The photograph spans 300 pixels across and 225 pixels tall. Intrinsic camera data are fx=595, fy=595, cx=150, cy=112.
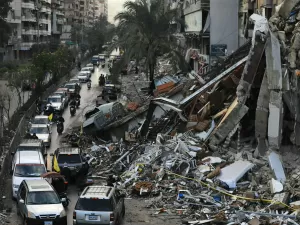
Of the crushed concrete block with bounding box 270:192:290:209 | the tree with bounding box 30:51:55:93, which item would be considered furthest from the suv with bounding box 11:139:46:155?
the tree with bounding box 30:51:55:93

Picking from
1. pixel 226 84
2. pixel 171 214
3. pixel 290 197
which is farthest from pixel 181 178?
pixel 226 84

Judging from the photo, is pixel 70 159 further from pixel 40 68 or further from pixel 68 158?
pixel 40 68

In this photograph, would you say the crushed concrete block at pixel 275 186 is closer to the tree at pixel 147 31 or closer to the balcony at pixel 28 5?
the tree at pixel 147 31

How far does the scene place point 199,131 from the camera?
2542 centimetres

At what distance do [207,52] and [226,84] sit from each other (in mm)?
24228

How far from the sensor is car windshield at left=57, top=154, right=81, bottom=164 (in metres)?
22.8

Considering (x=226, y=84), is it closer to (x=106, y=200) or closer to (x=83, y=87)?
(x=106, y=200)

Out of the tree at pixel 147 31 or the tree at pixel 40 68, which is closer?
the tree at pixel 147 31

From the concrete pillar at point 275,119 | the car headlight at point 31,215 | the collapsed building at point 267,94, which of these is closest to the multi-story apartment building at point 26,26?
the collapsed building at point 267,94

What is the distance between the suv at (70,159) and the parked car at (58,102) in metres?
19.8

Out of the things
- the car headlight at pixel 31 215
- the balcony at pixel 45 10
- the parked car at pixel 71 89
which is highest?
the balcony at pixel 45 10

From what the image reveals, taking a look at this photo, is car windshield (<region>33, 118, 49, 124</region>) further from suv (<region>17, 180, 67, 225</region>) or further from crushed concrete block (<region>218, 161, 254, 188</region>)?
suv (<region>17, 180, 67, 225</region>)

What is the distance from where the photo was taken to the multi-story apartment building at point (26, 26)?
88.5 metres

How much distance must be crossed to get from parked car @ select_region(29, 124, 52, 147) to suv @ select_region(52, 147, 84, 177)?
760 cm
